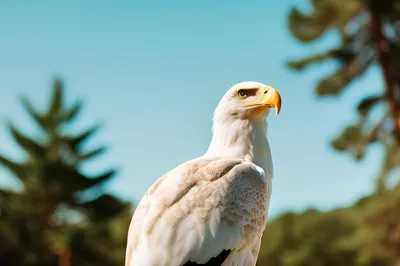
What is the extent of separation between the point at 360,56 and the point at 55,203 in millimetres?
12186

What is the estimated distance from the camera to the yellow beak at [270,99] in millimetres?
3426

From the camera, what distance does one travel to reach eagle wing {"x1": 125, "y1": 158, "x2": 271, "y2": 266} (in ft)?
9.84

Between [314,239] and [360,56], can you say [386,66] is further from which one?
[314,239]

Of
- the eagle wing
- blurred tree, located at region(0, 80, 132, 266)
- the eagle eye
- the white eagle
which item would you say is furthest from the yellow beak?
blurred tree, located at region(0, 80, 132, 266)

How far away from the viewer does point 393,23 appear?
1739 centimetres

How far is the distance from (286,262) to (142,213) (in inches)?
1115

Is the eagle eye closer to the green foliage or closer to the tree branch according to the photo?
the tree branch

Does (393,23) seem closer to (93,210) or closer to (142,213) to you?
(93,210)

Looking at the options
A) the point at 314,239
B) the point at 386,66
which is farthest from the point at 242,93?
the point at 314,239

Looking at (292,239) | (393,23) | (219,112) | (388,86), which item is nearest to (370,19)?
(393,23)

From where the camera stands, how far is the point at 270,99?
345cm

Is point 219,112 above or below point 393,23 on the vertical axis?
below

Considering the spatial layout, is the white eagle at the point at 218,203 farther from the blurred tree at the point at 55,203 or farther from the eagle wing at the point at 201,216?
the blurred tree at the point at 55,203

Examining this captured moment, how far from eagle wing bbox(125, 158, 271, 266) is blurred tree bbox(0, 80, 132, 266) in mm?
17775
